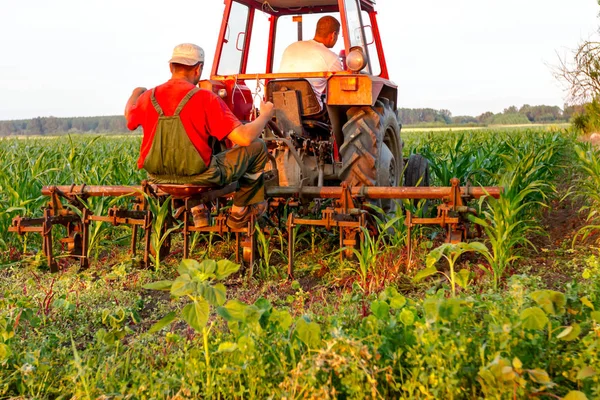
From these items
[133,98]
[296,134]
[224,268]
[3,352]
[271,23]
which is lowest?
[3,352]

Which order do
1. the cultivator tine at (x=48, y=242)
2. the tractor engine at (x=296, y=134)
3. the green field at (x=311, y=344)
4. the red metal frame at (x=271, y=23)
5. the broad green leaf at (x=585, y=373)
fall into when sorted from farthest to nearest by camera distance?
the red metal frame at (x=271, y=23) → the tractor engine at (x=296, y=134) → the cultivator tine at (x=48, y=242) → the green field at (x=311, y=344) → the broad green leaf at (x=585, y=373)

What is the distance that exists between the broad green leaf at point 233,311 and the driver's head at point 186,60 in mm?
2238

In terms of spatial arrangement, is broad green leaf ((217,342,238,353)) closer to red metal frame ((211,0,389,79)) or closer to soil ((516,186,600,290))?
soil ((516,186,600,290))

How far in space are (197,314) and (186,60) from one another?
2.32 meters

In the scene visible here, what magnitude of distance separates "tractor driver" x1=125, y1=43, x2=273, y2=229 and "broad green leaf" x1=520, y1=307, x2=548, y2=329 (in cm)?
237

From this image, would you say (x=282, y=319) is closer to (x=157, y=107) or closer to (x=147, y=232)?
(x=157, y=107)

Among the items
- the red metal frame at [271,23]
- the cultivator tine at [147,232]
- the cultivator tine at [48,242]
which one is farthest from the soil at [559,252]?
the cultivator tine at [48,242]

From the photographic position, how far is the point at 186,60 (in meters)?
4.51

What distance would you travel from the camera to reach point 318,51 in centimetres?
567

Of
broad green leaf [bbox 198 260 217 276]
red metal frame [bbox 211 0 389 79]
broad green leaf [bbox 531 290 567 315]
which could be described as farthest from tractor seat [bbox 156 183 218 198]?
broad green leaf [bbox 531 290 567 315]

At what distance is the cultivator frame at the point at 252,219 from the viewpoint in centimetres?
479

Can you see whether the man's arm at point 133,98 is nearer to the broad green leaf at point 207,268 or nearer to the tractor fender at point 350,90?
the tractor fender at point 350,90

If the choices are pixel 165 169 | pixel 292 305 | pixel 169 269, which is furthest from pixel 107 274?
pixel 292 305

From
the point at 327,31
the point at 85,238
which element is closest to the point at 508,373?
the point at 85,238
